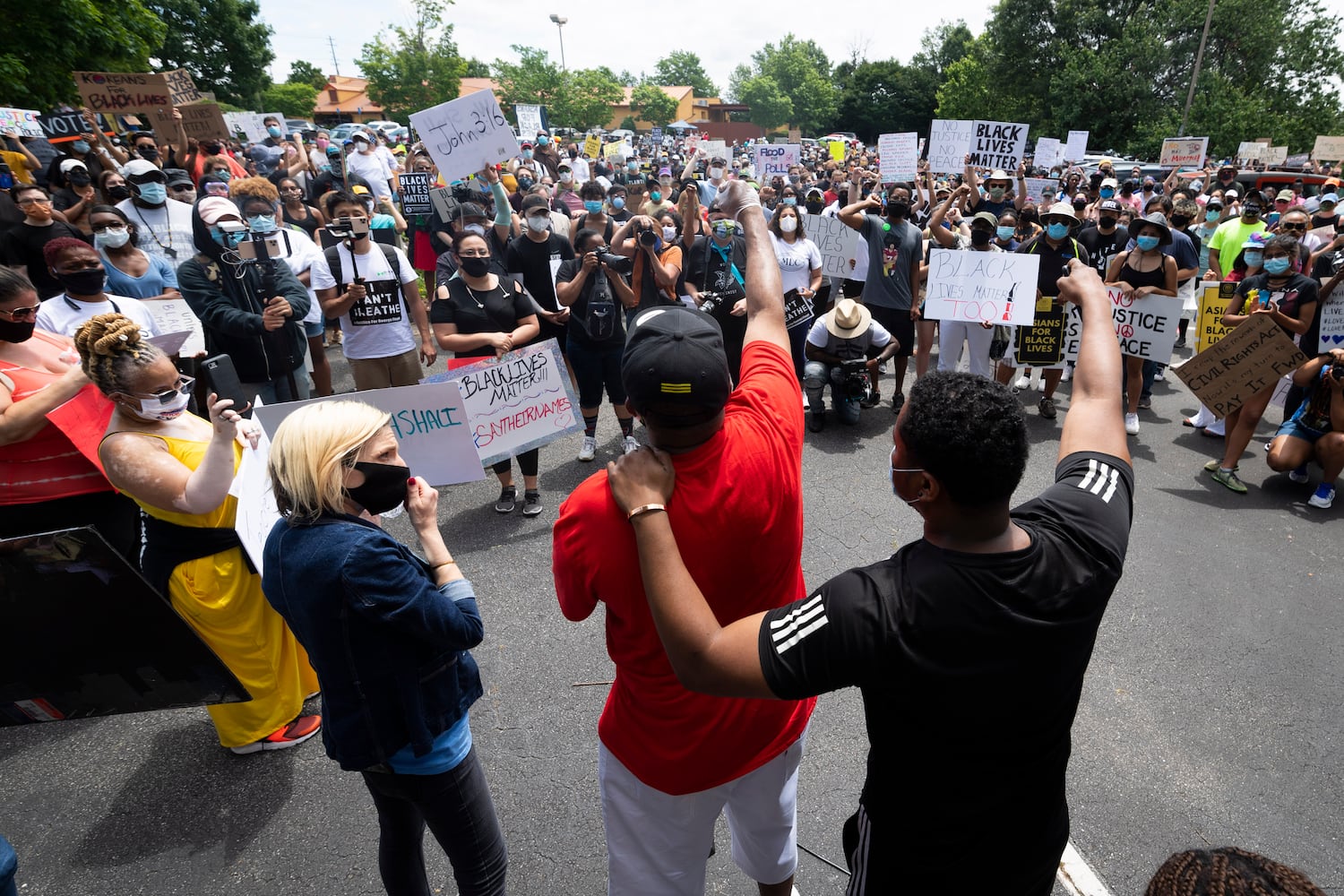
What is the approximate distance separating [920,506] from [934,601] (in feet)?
0.67

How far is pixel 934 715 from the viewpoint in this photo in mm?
1246

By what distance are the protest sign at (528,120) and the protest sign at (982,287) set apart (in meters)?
15.5

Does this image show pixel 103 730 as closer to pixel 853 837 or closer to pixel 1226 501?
pixel 853 837

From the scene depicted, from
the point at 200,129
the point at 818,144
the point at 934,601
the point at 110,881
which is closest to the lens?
the point at 934,601

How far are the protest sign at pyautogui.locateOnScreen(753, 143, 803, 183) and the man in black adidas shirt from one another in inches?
622

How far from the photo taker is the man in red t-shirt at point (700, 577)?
1.48 m

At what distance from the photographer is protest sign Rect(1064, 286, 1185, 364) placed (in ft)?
19.8

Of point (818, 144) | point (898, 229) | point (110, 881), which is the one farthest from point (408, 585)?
point (818, 144)

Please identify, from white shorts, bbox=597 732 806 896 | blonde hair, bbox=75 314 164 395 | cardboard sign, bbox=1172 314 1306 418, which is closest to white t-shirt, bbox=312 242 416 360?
blonde hair, bbox=75 314 164 395

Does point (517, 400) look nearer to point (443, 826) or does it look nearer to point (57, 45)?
point (443, 826)

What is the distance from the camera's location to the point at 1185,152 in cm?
1538

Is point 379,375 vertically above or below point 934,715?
below

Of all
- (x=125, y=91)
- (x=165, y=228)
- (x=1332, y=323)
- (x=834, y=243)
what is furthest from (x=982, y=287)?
(x=125, y=91)

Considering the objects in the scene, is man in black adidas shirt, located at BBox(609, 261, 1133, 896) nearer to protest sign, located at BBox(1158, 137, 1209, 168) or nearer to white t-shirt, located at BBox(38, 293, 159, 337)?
white t-shirt, located at BBox(38, 293, 159, 337)
